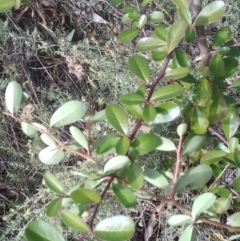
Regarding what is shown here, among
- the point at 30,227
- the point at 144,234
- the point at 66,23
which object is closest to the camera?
the point at 30,227

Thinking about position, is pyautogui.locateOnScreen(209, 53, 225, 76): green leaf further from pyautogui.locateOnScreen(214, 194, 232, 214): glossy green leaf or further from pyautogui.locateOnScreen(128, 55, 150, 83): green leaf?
pyautogui.locateOnScreen(214, 194, 232, 214): glossy green leaf

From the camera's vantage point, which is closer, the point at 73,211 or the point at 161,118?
the point at 73,211

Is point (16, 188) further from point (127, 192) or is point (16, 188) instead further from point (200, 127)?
point (127, 192)

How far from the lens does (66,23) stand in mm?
1992

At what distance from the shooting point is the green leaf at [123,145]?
72cm

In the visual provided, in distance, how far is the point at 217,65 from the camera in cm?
92

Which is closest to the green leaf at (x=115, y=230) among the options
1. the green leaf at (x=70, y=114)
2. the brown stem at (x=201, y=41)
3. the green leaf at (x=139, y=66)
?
the green leaf at (x=70, y=114)

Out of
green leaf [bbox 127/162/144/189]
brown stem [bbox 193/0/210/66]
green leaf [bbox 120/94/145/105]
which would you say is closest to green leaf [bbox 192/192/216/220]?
green leaf [bbox 127/162/144/189]

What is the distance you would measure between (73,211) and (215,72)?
0.45 meters

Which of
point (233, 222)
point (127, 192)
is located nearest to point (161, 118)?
point (127, 192)

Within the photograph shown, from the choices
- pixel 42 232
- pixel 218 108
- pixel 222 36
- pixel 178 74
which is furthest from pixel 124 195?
pixel 222 36

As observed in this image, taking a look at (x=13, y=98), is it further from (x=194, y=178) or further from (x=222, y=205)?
(x=222, y=205)

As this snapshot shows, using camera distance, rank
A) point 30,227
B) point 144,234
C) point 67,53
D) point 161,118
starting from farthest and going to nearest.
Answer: point 67,53, point 144,234, point 161,118, point 30,227

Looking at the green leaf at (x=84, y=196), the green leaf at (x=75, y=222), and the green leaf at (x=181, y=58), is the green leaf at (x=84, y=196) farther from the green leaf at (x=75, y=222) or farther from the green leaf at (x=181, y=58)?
the green leaf at (x=181, y=58)
